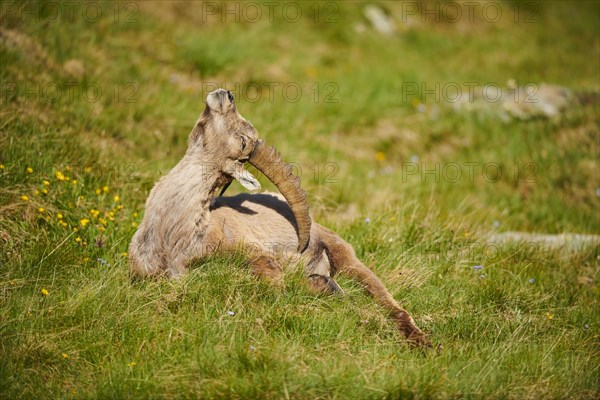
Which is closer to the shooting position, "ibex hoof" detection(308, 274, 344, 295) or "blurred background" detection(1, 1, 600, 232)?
"ibex hoof" detection(308, 274, 344, 295)

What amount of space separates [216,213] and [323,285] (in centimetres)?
103

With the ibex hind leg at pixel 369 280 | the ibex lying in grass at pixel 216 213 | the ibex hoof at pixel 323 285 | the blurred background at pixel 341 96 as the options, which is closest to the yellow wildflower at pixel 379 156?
the blurred background at pixel 341 96

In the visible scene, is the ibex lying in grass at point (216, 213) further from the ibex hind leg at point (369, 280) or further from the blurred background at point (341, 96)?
the blurred background at point (341, 96)

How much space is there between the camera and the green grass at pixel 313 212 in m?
4.42

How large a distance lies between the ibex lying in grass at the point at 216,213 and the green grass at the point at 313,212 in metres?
0.13

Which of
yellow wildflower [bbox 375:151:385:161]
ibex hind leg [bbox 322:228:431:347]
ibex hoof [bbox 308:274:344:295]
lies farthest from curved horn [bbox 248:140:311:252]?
yellow wildflower [bbox 375:151:385:161]

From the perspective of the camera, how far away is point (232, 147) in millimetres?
5098

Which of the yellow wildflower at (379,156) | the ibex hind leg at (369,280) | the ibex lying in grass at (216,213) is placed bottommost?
the yellow wildflower at (379,156)

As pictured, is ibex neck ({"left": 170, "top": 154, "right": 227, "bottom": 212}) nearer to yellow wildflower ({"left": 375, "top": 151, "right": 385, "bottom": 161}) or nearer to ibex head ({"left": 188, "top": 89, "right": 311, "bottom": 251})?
ibex head ({"left": 188, "top": 89, "right": 311, "bottom": 251})

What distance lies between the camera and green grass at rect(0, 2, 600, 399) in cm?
442

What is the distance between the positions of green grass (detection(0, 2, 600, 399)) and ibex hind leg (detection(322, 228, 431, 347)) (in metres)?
0.10

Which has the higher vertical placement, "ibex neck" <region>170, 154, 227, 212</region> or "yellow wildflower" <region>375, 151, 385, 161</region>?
"ibex neck" <region>170, 154, 227, 212</region>

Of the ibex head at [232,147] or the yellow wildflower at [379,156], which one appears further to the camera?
the yellow wildflower at [379,156]

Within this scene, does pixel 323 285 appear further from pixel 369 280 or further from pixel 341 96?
pixel 341 96
